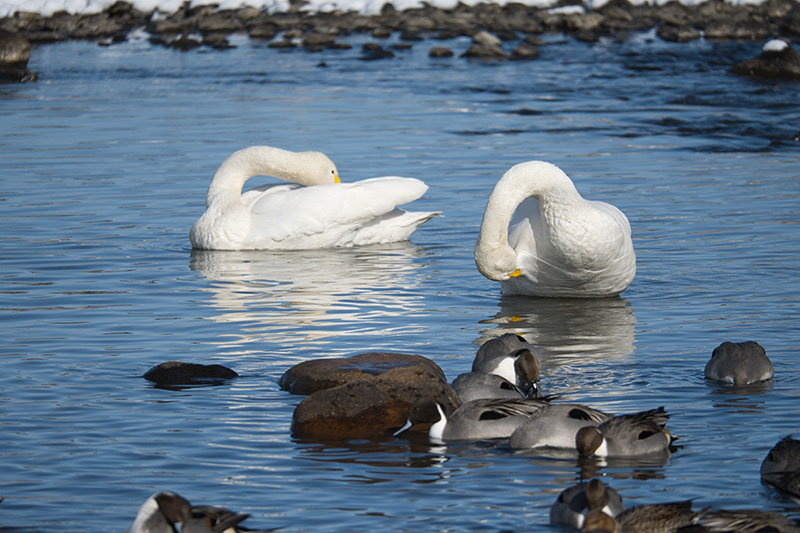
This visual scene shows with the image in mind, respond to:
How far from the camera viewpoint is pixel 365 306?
438 inches

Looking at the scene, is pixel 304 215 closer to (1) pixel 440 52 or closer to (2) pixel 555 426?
(2) pixel 555 426

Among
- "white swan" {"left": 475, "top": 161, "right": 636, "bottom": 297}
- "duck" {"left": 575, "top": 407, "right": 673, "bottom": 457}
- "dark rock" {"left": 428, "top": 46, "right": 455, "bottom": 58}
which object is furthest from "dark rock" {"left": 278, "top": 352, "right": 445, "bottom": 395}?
"dark rock" {"left": 428, "top": 46, "right": 455, "bottom": 58}

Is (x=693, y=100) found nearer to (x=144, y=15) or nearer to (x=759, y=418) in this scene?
(x=759, y=418)

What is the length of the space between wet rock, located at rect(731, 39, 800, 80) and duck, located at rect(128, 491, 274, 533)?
25.8 meters

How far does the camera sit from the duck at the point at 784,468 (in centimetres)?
630

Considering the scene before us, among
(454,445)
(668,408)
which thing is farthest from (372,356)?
(668,408)

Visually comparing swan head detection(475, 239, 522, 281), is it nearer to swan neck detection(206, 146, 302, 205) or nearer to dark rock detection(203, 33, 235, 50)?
swan neck detection(206, 146, 302, 205)

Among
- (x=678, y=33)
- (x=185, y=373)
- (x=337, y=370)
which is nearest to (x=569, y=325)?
(x=337, y=370)

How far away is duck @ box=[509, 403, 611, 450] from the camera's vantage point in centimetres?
714

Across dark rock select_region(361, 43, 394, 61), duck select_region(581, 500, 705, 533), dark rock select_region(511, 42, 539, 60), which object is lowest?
dark rock select_region(511, 42, 539, 60)

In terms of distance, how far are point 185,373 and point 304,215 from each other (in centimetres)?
549

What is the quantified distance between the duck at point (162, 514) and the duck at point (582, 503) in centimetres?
172

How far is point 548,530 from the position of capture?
600 cm

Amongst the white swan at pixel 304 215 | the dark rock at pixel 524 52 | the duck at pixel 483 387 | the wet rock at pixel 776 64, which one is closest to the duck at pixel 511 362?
the duck at pixel 483 387
